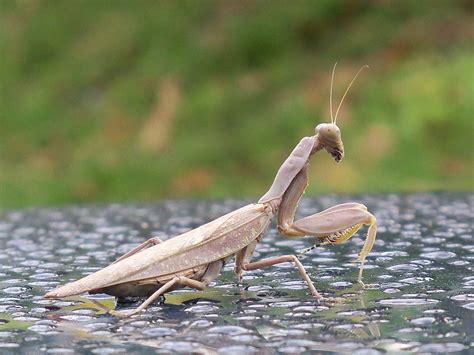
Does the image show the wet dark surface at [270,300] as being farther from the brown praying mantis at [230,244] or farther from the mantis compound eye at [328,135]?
the mantis compound eye at [328,135]

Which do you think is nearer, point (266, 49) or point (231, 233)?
point (231, 233)

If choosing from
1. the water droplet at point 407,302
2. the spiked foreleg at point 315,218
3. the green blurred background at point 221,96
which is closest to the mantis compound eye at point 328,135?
the spiked foreleg at point 315,218

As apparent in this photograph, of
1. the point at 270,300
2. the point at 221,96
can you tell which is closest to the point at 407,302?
the point at 270,300

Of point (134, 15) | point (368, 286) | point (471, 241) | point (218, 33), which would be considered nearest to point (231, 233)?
point (368, 286)

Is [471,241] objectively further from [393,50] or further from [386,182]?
[393,50]

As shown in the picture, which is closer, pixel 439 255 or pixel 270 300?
pixel 270 300

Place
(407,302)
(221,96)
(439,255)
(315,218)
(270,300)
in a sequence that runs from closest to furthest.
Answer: (407,302) → (270,300) → (315,218) → (439,255) → (221,96)

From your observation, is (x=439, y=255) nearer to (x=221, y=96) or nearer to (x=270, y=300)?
(x=270, y=300)
